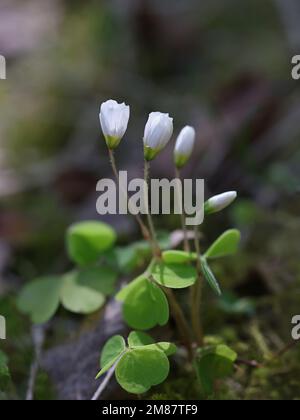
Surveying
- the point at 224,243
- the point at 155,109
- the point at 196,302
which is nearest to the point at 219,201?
the point at 224,243

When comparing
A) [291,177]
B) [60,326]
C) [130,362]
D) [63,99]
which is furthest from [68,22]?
[130,362]

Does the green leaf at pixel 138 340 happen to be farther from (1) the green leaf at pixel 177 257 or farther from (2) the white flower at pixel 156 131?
(2) the white flower at pixel 156 131

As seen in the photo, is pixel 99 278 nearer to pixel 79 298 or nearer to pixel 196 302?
pixel 79 298

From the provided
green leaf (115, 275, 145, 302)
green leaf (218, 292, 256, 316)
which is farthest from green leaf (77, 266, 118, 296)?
green leaf (218, 292, 256, 316)

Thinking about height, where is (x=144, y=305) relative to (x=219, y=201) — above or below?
below
